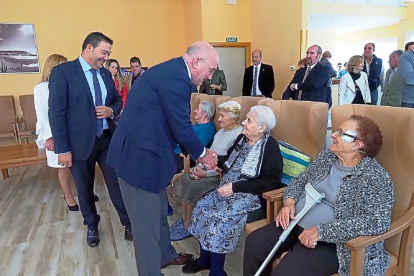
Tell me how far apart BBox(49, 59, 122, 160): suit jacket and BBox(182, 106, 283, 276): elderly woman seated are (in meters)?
0.86

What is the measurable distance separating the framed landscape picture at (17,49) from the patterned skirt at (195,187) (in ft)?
17.5

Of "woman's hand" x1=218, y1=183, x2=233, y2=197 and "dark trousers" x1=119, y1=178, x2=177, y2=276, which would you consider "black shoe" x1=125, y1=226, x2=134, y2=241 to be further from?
"woman's hand" x1=218, y1=183, x2=233, y2=197

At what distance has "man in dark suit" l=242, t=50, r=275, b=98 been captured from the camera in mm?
4793

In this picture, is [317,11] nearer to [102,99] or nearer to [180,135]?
[102,99]

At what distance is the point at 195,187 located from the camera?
82.0 inches

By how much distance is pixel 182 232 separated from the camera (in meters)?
2.28

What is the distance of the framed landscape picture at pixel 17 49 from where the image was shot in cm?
571

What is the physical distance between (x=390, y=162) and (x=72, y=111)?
1.82 meters

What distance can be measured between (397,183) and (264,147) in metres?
0.67

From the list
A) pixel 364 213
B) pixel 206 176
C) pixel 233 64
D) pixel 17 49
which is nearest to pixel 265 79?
pixel 233 64

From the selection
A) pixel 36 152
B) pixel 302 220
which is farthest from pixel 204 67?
pixel 36 152

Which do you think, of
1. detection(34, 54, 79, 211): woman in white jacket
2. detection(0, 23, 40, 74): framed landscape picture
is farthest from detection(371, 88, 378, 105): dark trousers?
detection(0, 23, 40, 74): framed landscape picture

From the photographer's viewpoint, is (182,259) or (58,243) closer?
(182,259)

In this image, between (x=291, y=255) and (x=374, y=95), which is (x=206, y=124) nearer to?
(x=291, y=255)
